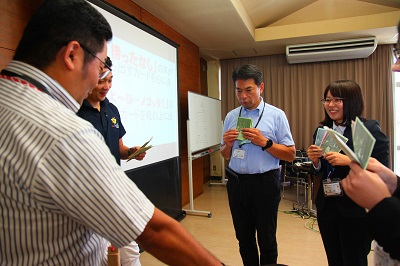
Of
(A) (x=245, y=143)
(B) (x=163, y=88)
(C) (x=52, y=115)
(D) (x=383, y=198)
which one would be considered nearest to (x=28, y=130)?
(C) (x=52, y=115)

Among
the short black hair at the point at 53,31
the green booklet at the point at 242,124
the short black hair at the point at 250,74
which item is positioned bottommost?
the green booklet at the point at 242,124

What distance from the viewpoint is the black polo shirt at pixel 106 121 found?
1.56 meters

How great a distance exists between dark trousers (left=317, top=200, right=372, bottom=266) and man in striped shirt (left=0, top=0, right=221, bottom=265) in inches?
48.2

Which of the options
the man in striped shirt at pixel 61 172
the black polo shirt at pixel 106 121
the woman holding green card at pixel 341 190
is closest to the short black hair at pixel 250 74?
the woman holding green card at pixel 341 190

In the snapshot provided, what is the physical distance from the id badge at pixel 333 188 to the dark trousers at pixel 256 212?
1.22 ft

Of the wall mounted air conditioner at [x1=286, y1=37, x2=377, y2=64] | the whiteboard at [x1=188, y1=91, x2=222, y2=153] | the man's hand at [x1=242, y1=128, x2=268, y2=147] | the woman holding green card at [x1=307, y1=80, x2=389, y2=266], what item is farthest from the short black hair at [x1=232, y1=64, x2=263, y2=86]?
the wall mounted air conditioner at [x1=286, y1=37, x2=377, y2=64]

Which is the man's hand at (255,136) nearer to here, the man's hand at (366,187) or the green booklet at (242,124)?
the green booklet at (242,124)

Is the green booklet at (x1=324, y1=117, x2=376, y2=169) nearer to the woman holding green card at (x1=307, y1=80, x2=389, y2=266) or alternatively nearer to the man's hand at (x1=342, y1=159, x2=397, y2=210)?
the man's hand at (x1=342, y1=159, x2=397, y2=210)

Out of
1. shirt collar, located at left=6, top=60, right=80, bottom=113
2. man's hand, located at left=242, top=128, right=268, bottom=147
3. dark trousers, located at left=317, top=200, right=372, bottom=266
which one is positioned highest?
shirt collar, located at left=6, top=60, right=80, bottom=113

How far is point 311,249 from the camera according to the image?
9.13 feet

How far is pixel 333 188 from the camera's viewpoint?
5.22 feet

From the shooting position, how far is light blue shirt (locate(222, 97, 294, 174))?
1.91 m

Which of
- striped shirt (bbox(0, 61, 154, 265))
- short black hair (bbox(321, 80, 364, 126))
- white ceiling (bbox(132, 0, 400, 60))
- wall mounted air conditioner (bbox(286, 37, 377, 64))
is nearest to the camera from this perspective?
striped shirt (bbox(0, 61, 154, 265))

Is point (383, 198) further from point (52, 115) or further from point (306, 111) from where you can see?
point (306, 111)
